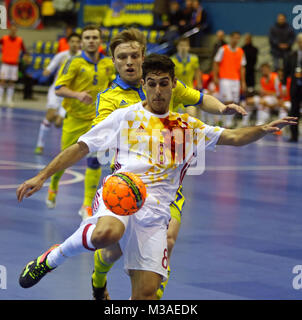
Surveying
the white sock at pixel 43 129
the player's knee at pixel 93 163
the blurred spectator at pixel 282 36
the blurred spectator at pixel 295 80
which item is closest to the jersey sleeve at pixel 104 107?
the player's knee at pixel 93 163

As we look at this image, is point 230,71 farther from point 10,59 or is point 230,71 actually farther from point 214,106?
point 214,106

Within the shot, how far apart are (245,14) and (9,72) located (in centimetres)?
818

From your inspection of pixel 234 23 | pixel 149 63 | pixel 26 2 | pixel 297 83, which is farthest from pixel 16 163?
pixel 26 2

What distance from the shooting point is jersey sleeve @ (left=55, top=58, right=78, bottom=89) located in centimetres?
1031

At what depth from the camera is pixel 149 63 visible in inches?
227

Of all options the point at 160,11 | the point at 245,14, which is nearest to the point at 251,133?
the point at 245,14

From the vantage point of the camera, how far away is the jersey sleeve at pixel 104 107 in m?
6.69

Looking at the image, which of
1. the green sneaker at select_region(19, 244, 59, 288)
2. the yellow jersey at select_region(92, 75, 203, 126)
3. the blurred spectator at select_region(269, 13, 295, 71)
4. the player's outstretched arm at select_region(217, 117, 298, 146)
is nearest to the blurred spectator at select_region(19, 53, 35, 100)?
the blurred spectator at select_region(269, 13, 295, 71)

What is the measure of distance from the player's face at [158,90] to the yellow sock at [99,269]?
46.0 inches

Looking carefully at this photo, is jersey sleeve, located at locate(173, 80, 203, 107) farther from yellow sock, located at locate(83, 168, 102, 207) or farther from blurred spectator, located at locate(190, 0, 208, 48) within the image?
blurred spectator, located at locate(190, 0, 208, 48)

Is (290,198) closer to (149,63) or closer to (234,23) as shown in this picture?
(149,63)

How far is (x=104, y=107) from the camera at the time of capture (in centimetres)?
679

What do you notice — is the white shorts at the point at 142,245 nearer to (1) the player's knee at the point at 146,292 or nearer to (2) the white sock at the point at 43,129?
(1) the player's knee at the point at 146,292
